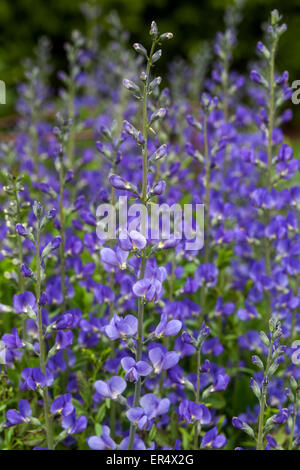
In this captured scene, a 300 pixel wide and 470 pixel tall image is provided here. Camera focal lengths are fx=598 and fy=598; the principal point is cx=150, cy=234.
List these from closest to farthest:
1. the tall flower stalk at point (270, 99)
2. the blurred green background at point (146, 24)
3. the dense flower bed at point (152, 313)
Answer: the dense flower bed at point (152, 313) → the tall flower stalk at point (270, 99) → the blurred green background at point (146, 24)

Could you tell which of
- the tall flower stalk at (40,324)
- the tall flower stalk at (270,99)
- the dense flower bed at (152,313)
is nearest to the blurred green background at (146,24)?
the dense flower bed at (152,313)

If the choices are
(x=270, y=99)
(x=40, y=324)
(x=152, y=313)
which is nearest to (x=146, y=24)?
(x=270, y=99)

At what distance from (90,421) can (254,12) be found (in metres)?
10.1

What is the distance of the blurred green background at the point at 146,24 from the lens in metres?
9.84

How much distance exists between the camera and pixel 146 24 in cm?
Answer: 1059

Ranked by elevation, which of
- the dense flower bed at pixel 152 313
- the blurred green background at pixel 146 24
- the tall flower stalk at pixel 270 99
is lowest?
the dense flower bed at pixel 152 313

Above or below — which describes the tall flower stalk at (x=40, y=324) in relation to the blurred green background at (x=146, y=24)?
below

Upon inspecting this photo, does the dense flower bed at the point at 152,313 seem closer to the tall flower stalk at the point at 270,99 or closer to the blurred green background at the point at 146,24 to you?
the tall flower stalk at the point at 270,99

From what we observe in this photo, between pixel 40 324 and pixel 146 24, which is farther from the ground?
pixel 146 24

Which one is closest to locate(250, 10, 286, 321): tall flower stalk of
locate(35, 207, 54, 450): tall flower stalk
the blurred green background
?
locate(35, 207, 54, 450): tall flower stalk

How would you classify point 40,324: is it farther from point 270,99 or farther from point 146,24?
point 146,24
